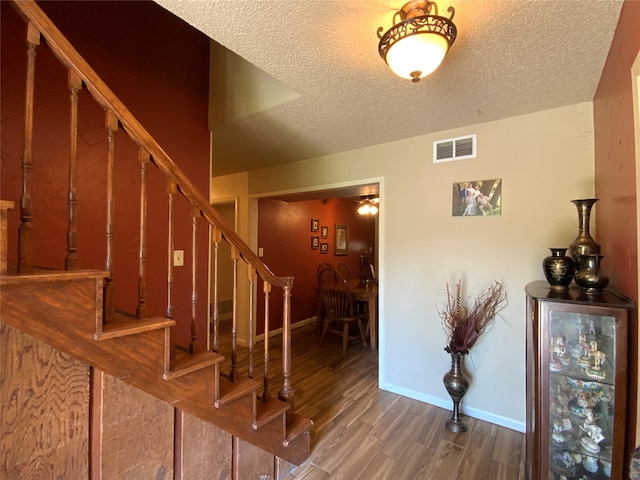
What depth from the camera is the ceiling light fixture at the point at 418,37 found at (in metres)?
1.10

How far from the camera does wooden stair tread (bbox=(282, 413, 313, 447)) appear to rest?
5.31 ft

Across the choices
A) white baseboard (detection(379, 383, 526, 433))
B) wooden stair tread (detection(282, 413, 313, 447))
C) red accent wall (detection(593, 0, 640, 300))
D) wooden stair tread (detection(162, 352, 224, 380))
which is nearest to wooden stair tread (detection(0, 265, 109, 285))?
wooden stair tread (detection(162, 352, 224, 380))

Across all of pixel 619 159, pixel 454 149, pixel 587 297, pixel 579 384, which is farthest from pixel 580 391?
pixel 454 149

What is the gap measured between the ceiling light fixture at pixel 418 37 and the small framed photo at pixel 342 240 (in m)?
4.31

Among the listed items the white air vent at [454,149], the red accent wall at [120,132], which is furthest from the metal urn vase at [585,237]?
the red accent wall at [120,132]

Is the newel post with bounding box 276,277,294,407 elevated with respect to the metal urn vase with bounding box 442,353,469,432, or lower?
elevated

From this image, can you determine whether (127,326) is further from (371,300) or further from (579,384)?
(371,300)

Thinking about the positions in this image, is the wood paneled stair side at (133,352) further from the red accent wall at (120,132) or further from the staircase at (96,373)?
the red accent wall at (120,132)

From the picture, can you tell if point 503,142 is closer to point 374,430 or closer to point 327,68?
point 327,68

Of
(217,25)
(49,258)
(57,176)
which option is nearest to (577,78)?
(217,25)

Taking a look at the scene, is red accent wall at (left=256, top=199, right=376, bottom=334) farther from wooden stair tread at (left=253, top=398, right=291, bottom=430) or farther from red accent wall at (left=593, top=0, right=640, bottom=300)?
red accent wall at (left=593, top=0, right=640, bottom=300)

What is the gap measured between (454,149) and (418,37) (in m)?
1.39

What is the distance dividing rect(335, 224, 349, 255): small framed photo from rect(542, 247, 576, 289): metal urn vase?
411 cm

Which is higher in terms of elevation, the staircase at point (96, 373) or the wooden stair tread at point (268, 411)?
the staircase at point (96, 373)
